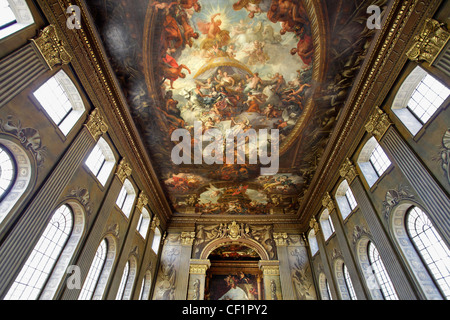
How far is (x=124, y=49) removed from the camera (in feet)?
32.1

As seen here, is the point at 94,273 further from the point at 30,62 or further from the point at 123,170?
the point at 30,62

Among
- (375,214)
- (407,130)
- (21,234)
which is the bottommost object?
(21,234)

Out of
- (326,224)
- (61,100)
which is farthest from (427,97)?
(61,100)

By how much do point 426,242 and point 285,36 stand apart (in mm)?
9114

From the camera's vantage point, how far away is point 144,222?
15938 mm

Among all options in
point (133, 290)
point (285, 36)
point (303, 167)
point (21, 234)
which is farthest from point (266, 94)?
point (133, 290)

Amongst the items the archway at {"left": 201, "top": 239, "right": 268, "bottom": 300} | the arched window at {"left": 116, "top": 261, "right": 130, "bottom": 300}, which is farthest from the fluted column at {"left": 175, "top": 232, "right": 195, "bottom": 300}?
the archway at {"left": 201, "top": 239, "right": 268, "bottom": 300}

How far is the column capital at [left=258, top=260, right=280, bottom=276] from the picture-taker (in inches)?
665

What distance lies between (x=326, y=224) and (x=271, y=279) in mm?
5313

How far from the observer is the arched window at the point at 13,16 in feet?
21.0

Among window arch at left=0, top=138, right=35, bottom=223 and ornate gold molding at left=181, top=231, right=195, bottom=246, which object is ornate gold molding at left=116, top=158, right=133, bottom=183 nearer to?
window arch at left=0, top=138, right=35, bottom=223

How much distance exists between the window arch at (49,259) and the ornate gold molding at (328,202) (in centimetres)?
1249

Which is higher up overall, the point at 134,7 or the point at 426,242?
the point at 134,7
